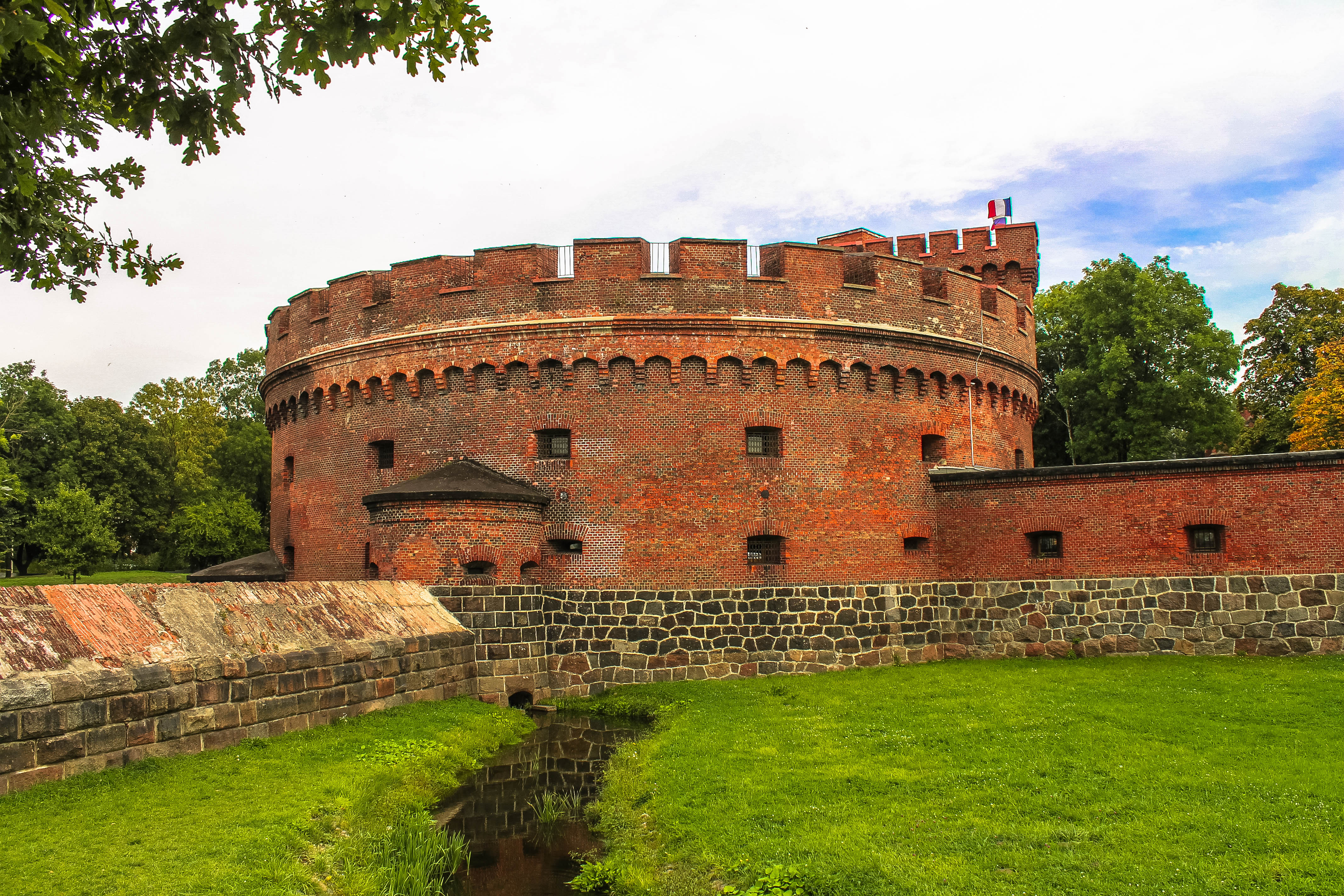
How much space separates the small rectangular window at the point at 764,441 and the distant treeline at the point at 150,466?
2436 centimetres

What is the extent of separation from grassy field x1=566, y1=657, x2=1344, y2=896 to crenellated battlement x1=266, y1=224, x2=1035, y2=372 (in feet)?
23.1

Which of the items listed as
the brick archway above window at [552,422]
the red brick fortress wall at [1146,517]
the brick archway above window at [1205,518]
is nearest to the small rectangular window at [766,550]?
the red brick fortress wall at [1146,517]

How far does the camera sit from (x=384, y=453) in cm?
1764

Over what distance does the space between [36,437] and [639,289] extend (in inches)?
1390

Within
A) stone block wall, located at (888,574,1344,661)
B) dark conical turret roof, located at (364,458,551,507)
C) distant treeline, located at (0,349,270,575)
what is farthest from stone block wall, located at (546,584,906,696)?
distant treeline, located at (0,349,270,575)

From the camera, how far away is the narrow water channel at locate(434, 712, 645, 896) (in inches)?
310

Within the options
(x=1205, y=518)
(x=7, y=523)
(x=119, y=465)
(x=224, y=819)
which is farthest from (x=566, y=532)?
(x=119, y=465)

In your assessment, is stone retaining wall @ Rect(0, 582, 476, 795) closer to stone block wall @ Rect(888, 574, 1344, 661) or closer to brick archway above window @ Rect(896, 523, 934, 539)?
brick archway above window @ Rect(896, 523, 934, 539)

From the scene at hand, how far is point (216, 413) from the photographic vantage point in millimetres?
46375

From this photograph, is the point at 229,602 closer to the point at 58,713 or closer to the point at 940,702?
the point at 58,713

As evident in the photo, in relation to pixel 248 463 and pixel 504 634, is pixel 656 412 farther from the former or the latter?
pixel 248 463

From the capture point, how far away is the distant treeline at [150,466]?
35062 millimetres

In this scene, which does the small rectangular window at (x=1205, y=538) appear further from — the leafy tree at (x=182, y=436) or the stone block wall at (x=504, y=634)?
the leafy tree at (x=182, y=436)

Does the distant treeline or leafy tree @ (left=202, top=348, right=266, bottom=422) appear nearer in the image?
the distant treeline
